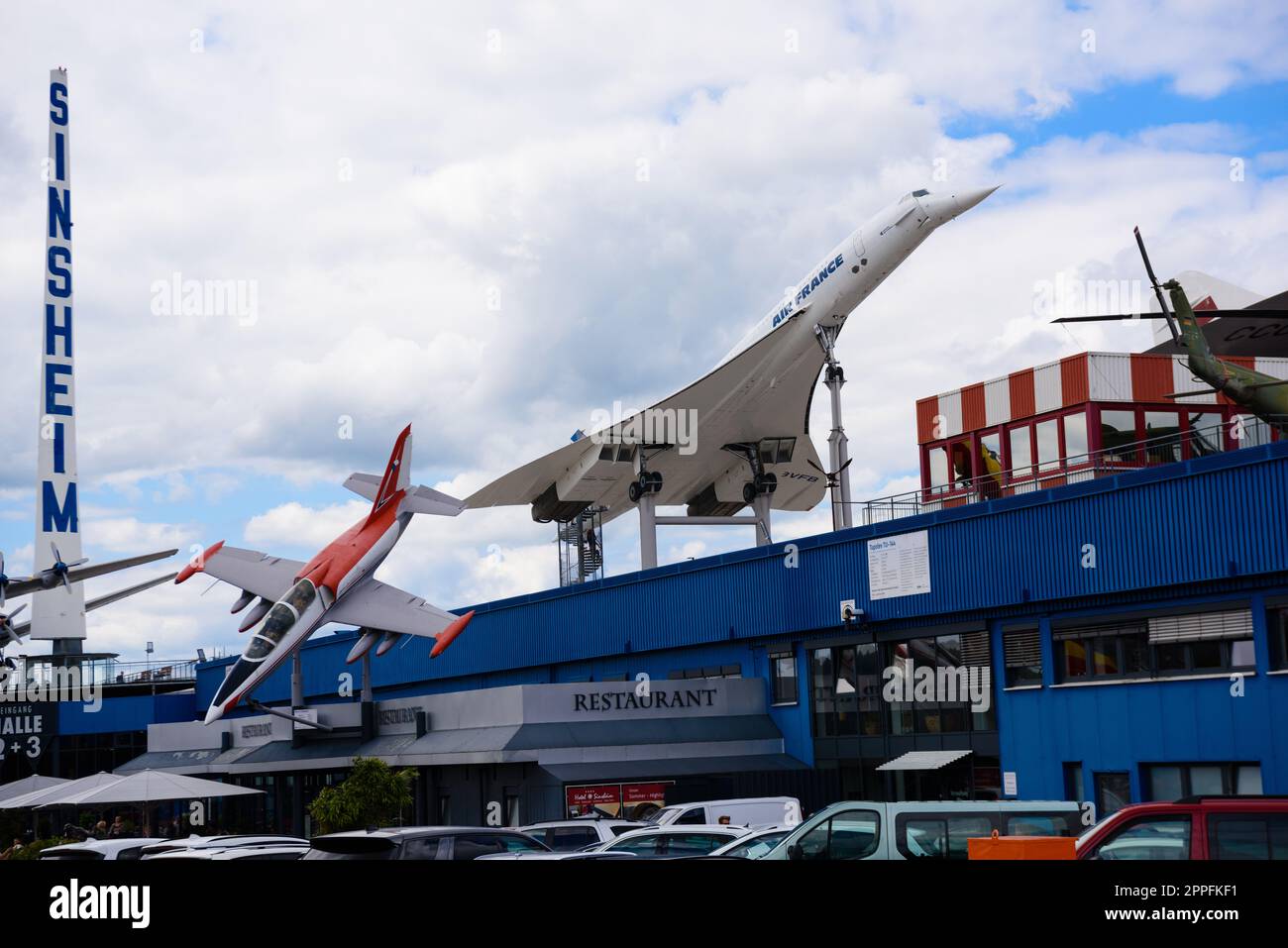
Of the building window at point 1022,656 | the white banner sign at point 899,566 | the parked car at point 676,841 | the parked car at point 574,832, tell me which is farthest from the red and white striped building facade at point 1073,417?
the parked car at point 676,841

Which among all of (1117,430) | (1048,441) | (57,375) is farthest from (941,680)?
(57,375)

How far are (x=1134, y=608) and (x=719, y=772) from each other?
40.0 feet

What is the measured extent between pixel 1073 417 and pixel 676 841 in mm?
24346

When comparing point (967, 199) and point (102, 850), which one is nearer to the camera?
point (102, 850)

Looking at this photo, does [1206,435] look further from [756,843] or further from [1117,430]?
[756,843]

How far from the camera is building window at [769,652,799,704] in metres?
36.4

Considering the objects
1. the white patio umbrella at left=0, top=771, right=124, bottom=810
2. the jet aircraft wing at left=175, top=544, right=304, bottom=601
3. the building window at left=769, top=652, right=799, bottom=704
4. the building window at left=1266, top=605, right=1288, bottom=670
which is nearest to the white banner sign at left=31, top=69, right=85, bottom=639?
the jet aircraft wing at left=175, top=544, right=304, bottom=601

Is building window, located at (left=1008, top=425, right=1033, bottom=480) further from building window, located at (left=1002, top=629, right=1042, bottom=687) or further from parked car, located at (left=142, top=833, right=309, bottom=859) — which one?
parked car, located at (left=142, top=833, right=309, bottom=859)

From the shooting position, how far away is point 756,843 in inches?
654
